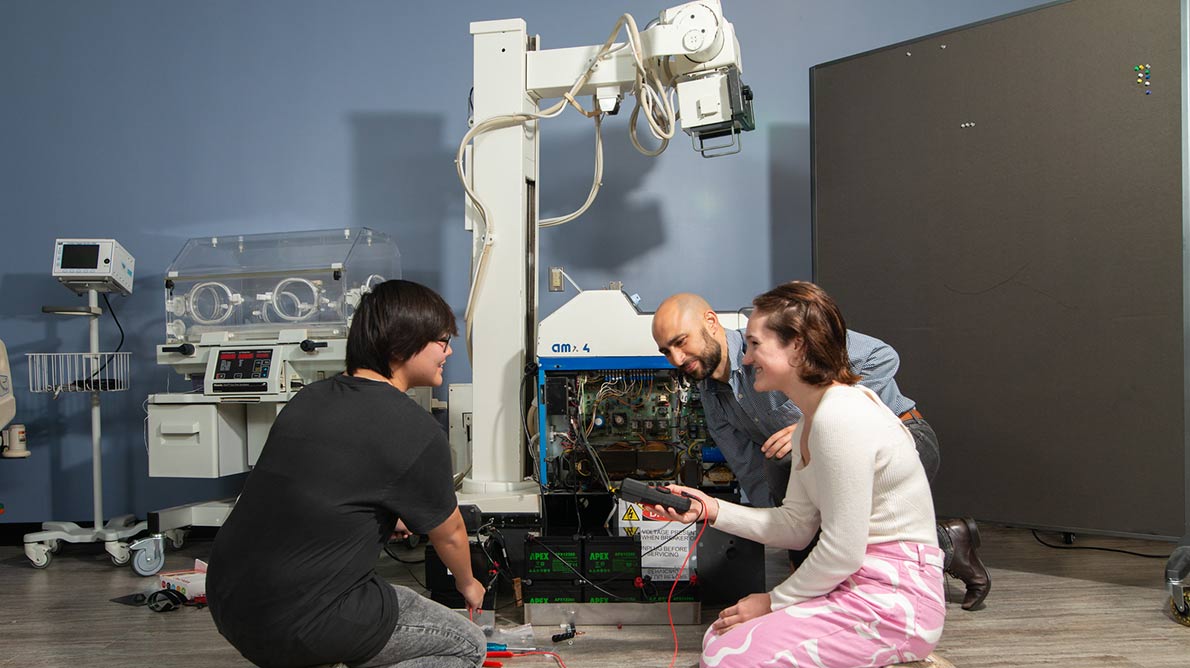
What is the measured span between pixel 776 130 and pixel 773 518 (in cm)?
227

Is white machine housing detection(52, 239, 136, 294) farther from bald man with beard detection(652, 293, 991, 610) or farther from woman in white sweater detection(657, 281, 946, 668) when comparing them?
woman in white sweater detection(657, 281, 946, 668)

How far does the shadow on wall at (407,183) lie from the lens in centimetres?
343

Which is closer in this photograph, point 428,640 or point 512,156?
point 428,640

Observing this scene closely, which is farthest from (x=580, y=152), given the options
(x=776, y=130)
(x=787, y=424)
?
(x=787, y=424)

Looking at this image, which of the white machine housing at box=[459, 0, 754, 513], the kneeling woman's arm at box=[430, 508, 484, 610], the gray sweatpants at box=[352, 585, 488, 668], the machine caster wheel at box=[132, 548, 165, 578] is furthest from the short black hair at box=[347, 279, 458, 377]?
the machine caster wheel at box=[132, 548, 165, 578]

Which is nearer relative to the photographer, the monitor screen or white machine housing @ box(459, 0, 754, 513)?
white machine housing @ box(459, 0, 754, 513)

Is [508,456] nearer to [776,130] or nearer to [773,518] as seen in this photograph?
[773,518]

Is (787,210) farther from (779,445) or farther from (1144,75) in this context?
(779,445)

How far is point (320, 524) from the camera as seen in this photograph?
1309 mm

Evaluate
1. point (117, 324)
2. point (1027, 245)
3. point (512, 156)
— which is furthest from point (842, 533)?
point (117, 324)

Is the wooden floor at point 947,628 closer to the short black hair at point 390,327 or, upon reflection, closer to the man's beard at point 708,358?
the man's beard at point 708,358

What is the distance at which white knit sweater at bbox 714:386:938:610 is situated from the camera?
1374 mm

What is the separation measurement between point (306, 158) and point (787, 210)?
7.23ft

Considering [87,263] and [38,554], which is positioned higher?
[87,263]
